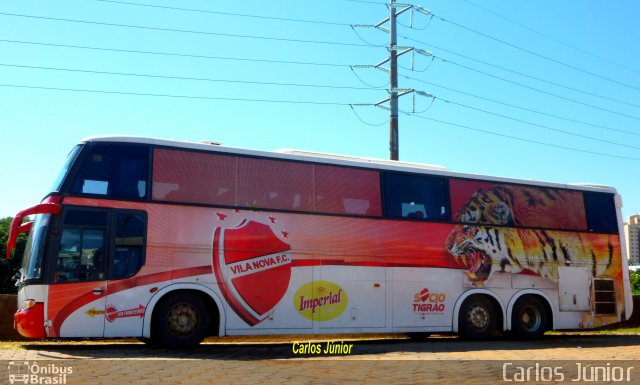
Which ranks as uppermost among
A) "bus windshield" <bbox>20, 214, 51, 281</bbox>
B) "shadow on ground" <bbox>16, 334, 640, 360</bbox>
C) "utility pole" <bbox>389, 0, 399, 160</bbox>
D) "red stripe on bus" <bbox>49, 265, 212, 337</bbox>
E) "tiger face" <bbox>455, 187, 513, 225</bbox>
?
"utility pole" <bbox>389, 0, 399, 160</bbox>

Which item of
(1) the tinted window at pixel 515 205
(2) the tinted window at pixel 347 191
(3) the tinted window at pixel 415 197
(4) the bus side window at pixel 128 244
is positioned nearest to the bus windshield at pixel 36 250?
(4) the bus side window at pixel 128 244

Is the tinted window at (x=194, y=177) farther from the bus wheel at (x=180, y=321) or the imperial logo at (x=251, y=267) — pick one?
the bus wheel at (x=180, y=321)

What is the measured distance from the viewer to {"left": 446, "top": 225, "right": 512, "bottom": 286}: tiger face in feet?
56.7

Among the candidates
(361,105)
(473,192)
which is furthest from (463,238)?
(361,105)

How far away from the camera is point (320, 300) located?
15430mm

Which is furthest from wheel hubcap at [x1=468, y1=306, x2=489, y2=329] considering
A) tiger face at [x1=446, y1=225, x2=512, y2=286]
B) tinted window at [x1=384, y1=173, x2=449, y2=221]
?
tinted window at [x1=384, y1=173, x2=449, y2=221]

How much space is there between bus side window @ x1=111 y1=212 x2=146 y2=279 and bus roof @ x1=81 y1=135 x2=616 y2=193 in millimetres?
1491

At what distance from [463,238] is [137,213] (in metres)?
7.83

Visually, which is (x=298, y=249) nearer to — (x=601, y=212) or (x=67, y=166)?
(x=67, y=166)

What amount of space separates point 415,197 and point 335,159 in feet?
7.26

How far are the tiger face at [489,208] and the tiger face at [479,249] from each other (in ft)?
0.69

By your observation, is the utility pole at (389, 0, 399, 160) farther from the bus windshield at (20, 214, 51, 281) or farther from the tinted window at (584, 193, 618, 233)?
the bus windshield at (20, 214, 51, 281)

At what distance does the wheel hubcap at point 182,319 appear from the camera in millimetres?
13914

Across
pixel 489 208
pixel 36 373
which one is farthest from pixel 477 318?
pixel 36 373
